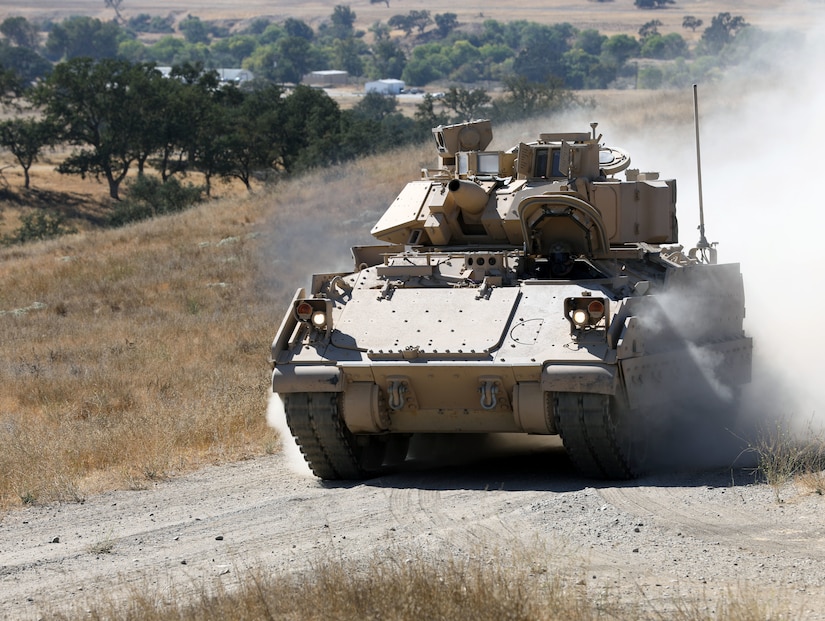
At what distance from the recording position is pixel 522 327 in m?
12.2

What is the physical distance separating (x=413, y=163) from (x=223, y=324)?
14268 millimetres

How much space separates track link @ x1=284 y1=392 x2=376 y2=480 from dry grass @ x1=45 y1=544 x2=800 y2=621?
3762mm

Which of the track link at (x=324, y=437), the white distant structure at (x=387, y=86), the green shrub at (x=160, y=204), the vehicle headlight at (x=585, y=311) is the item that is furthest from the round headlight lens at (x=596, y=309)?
the white distant structure at (x=387, y=86)

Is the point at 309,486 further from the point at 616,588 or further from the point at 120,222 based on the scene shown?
the point at 120,222

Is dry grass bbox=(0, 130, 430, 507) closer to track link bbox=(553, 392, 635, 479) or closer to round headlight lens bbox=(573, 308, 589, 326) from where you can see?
track link bbox=(553, 392, 635, 479)

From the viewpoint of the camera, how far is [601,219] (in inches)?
542

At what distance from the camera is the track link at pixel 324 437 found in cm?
1237

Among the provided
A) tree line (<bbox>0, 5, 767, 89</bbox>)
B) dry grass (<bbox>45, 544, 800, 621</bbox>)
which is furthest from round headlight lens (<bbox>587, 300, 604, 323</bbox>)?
tree line (<bbox>0, 5, 767, 89</bbox>)

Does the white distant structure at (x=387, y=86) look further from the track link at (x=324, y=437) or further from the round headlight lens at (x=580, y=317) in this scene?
the round headlight lens at (x=580, y=317)

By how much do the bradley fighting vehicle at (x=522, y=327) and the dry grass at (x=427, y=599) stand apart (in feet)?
11.1

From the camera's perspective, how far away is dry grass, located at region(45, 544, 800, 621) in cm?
757

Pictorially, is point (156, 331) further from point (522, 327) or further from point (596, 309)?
point (596, 309)

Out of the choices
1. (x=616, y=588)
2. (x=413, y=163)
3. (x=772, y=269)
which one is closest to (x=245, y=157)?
(x=413, y=163)

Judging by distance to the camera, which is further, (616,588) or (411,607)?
(616,588)
